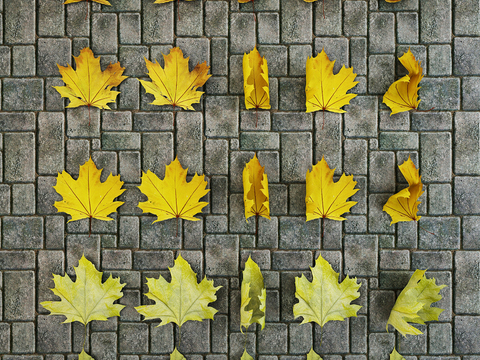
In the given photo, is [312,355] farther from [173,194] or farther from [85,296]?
[85,296]

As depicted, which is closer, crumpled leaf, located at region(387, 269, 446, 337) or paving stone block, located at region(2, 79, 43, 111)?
crumpled leaf, located at region(387, 269, 446, 337)

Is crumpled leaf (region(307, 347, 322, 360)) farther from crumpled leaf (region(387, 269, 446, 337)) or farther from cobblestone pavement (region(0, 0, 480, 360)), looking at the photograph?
crumpled leaf (region(387, 269, 446, 337))

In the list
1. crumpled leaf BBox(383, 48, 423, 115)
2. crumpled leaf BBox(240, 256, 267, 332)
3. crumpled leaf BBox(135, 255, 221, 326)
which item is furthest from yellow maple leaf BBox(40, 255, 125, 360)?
crumpled leaf BBox(383, 48, 423, 115)

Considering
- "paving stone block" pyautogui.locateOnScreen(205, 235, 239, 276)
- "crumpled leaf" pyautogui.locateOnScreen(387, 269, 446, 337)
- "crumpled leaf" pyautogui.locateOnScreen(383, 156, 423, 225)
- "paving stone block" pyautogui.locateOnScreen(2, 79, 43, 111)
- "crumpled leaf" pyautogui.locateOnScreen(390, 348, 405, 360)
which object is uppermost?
"paving stone block" pyautogui.locateOnScreen(2, 79, 43, 111)

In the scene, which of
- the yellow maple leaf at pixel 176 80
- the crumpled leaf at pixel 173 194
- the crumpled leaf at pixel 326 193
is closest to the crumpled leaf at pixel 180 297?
the crumpled leaf at pixel 173 194

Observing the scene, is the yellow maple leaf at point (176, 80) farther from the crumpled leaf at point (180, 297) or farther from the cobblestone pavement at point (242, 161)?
the crumpled leaf at point (180, 297)

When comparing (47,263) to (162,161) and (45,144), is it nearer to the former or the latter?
(45,144)
